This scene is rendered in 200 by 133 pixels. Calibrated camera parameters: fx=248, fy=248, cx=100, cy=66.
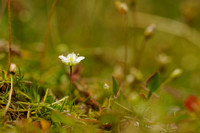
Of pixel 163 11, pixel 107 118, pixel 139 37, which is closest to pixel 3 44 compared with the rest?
pixel 107 118

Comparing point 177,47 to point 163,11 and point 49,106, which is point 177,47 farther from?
point 49,106

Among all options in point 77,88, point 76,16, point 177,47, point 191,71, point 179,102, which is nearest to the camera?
point 77,88

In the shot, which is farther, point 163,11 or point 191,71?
point 163,11

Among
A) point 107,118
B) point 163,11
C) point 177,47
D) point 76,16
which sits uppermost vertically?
point 163,11

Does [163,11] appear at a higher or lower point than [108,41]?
higher

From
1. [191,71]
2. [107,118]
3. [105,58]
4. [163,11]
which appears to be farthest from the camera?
[163,11]

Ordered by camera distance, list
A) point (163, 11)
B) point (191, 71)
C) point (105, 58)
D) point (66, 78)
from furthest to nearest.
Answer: point (163, 11), point (191, 71), point (105, 58), point (66, 78)

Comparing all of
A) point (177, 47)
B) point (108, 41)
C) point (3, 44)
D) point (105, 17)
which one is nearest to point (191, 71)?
point (177, 47)

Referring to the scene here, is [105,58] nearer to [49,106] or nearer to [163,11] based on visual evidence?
[49,106]

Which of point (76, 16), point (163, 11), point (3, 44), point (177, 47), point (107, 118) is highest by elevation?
point (163, 11)
